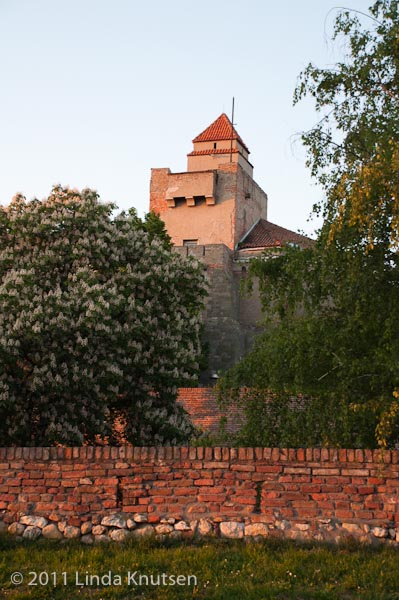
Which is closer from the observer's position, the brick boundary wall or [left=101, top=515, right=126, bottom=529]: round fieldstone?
the brick boundary wall

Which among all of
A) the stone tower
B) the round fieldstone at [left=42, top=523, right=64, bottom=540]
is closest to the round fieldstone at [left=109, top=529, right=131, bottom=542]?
the round fieldstone at [left=42, top=523, right=64, bottom=540]

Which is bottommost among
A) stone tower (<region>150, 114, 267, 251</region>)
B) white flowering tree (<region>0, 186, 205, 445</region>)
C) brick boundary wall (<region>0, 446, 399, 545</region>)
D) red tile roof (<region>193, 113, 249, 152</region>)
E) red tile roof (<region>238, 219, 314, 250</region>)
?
brick boundary wall (<region>0, 446, 399, 545</region>)

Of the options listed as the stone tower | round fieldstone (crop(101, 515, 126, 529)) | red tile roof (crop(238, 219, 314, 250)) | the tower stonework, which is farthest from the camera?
the stone tower

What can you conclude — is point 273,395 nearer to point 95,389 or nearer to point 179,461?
point 179,461

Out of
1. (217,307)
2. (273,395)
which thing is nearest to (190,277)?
(273,395)

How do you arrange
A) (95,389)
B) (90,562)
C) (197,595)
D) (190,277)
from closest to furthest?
(197,595), (90,562), (95,389), (190,277)

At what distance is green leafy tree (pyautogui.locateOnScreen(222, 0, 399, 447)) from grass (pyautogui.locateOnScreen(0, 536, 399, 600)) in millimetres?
1663

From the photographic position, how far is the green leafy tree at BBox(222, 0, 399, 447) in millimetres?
9539

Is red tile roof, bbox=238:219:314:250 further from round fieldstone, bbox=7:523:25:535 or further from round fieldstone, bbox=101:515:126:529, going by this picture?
round fieldstone, bbox=7:523:25:535

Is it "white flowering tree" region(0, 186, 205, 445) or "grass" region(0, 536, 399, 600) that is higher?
"white flowering tree" region(0, 186, 205, 445)

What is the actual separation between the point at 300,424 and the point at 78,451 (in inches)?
127

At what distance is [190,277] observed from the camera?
16.4 metres

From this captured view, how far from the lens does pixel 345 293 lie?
1035 cm

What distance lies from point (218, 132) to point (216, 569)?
42.2 m
